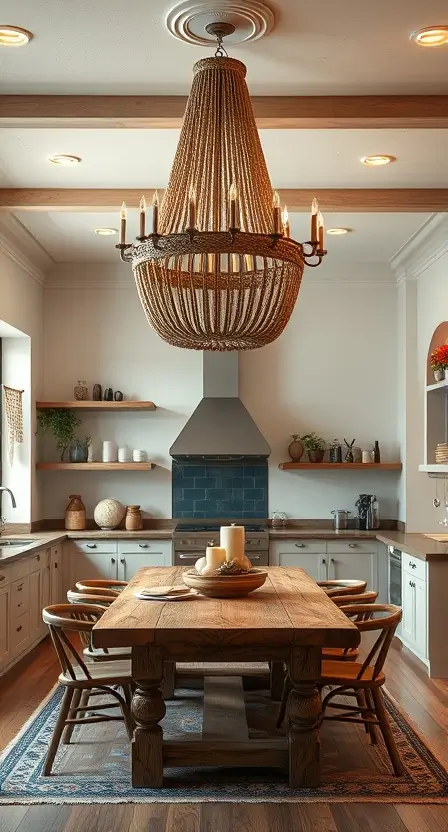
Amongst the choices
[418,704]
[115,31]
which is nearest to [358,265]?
[418,704]

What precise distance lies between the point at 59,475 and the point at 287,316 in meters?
5.41

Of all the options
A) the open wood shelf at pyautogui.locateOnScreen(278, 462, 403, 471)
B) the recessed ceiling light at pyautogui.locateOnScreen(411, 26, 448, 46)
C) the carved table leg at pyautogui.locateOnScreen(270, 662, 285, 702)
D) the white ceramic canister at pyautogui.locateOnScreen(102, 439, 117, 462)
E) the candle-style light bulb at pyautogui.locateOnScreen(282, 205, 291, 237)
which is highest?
the recessed ceiling light at pyautogui.locateOnScreen(411, 26, 448, 46)

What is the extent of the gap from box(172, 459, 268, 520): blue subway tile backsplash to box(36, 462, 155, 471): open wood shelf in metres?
0.40

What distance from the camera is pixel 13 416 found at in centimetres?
832

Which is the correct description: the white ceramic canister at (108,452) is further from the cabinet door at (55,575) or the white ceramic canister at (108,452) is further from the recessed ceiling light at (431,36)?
the recessed ceiling light at (431,36)

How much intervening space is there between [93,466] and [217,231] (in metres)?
5.28

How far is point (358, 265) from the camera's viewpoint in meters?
9.01

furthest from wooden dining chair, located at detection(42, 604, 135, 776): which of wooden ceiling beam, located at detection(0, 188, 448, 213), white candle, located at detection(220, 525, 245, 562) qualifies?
wooden ceiling beam, located at detection(0, 188, 448, 213)

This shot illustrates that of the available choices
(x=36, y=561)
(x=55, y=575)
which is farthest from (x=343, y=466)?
(x=36, y=561)

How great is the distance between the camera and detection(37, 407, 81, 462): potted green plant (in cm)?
875

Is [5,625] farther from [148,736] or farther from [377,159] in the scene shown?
[377,159]

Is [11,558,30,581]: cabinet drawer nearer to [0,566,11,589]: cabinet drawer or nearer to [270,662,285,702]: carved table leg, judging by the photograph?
[0,566,11,589]: cabinet drawer

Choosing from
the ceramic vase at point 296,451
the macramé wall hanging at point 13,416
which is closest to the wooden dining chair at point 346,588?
the ceramic vase at point 296,451

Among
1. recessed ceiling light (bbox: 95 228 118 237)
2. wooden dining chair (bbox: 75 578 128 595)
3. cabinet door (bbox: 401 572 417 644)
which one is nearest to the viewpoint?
wooden dining chair (bbox: 75 578 128 595)
